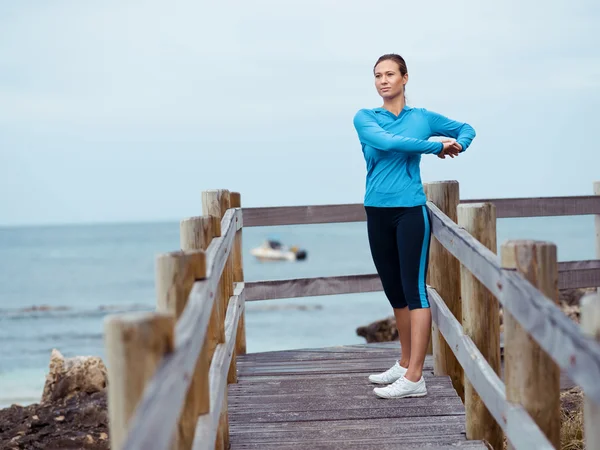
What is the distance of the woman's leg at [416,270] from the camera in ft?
15.0

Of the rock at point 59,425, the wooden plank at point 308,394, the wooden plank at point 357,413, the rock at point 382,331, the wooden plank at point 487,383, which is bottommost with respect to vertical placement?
the rock at point 382,331

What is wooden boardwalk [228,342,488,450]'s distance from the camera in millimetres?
4133

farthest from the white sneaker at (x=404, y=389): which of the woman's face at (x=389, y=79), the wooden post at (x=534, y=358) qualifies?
the wooden post at (x=534, y=358)

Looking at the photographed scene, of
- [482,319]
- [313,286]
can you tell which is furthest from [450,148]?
[313,286]

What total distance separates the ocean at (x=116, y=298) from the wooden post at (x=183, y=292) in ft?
42.0

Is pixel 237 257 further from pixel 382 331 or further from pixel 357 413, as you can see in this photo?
pixel 382 331

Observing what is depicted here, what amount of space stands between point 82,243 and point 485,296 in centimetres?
8437

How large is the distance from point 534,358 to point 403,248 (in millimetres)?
1805

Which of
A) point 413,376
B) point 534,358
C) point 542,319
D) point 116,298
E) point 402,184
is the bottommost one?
point 116,298

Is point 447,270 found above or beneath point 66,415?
above

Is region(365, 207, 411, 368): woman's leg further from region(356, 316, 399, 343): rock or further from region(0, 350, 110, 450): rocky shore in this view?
region(356, 316, 399, 343): rock

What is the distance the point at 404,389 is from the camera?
4797 mm

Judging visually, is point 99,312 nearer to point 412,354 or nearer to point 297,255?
point 297,255

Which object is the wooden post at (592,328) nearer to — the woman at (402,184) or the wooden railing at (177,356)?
the wooden railing at (177,356)
